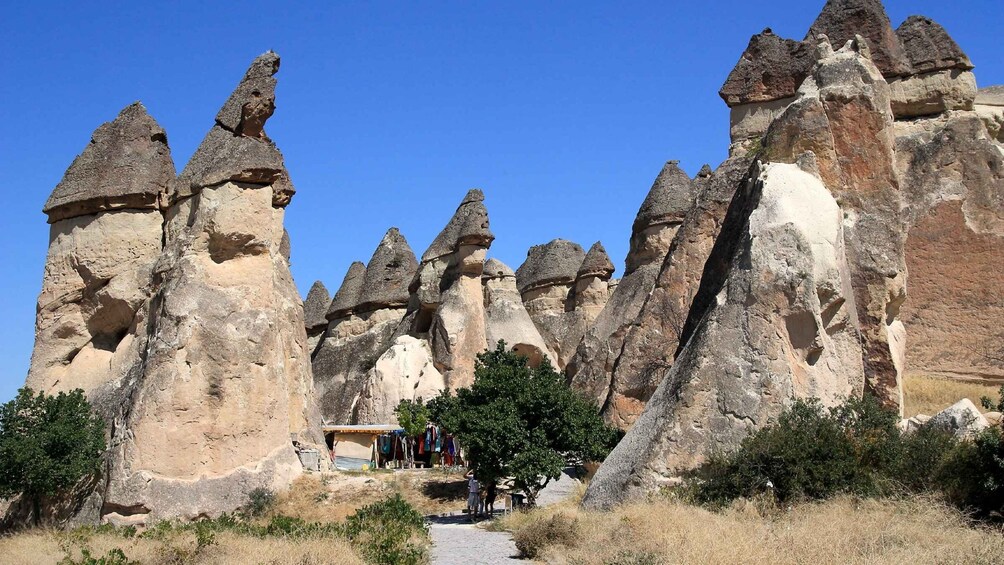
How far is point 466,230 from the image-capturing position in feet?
86.0

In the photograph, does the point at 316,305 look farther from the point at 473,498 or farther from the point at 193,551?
the point at 193,551

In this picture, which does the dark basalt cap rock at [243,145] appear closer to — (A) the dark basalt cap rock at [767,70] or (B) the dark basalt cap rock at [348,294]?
(A) the dark basalt cap rock at [767,70]

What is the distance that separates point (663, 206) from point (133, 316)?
42.0 ft

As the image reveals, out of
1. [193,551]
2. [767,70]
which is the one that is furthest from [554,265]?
[193,551]

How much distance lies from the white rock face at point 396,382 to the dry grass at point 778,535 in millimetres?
13530

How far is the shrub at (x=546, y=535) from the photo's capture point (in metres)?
11.1

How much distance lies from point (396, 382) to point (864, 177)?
13466mm

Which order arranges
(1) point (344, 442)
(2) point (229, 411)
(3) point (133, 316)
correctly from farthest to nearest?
(1) point (344, 442)
(3) point (133, 316)
(2) point (229, 411)

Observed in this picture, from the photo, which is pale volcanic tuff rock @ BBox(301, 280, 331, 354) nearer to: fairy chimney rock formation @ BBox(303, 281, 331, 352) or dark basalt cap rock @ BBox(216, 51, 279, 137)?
fairy chimney rock formation @ BBox(303, 281, 331, 352)

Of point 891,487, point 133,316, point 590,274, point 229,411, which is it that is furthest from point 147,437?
point 590,274

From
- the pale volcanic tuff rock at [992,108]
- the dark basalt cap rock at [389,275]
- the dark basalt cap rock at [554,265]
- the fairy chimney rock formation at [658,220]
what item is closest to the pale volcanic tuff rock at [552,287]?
the dark basalt cap rock at [554,265]

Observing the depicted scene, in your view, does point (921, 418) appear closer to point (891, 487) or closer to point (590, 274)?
point (891, 487)

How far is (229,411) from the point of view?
627 inches

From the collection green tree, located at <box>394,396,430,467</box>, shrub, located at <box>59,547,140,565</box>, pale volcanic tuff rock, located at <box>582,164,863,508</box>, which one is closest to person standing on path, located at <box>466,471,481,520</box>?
pale volcanic tuff rock, located at <box>582,164,863,508</box>
